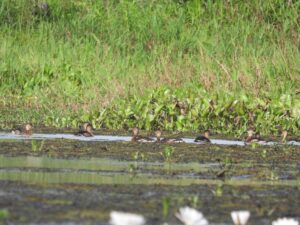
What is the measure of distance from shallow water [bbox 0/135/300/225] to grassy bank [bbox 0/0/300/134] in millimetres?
2004

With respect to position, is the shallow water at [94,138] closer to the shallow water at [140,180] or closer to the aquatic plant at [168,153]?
the shallow water at [140,180]

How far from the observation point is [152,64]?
1502 centimetres

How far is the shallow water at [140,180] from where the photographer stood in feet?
18.3

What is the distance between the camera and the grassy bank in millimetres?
12094

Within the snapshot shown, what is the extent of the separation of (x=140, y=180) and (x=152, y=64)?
803 centimetres

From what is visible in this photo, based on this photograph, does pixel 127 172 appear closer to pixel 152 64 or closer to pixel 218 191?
pixel 218 191

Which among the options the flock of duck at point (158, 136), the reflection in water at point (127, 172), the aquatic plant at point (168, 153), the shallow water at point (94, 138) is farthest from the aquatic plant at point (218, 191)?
the shallow water at point (94, 138)

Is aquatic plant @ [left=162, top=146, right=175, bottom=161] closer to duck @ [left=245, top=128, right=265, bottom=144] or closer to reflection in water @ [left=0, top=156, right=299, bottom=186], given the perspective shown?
reflection in water @ [left=0, top=156, right=299, bottom=186]

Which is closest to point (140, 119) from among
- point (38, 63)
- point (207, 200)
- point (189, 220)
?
point (38, 63)

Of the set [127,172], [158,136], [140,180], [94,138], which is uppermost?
[140,180]

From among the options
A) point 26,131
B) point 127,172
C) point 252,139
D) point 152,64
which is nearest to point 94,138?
point 26,131

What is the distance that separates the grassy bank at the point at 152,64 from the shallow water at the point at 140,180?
200 centimetres

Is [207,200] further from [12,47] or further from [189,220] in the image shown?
[12,47]

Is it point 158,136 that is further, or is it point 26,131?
point 26,131
